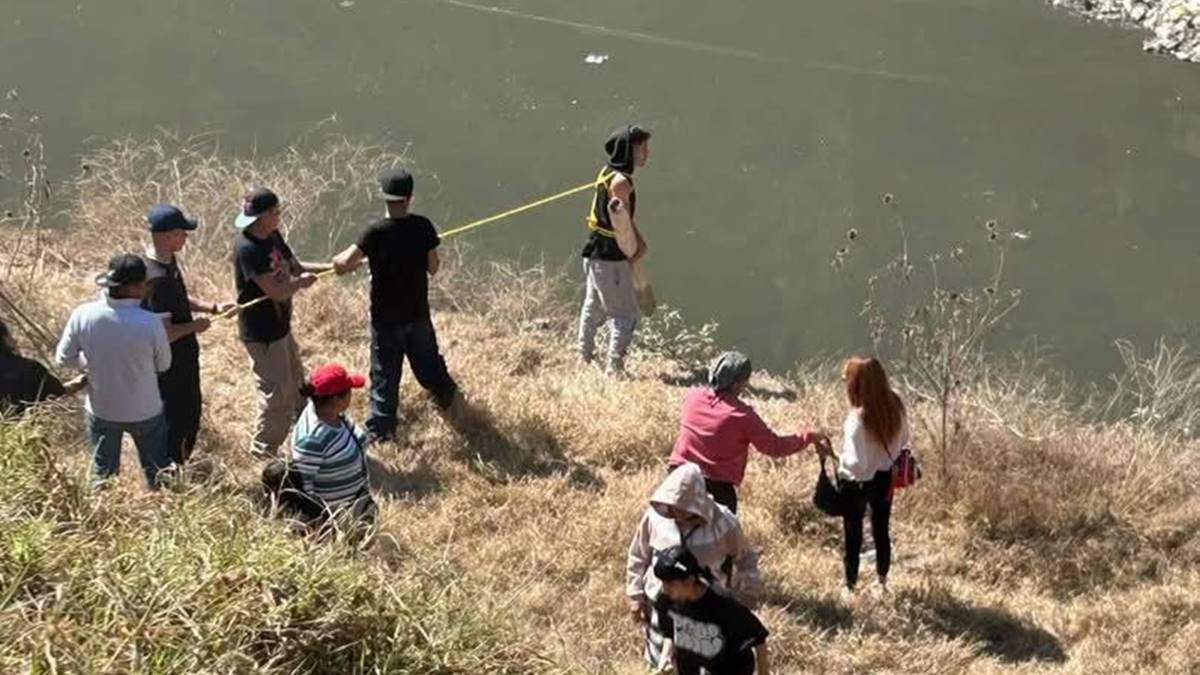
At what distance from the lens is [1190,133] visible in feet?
60.5

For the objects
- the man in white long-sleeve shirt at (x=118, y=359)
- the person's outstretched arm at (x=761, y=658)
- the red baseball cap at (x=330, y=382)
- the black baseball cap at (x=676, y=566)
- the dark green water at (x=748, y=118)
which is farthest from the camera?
the dark green water at (x=748, y=118)

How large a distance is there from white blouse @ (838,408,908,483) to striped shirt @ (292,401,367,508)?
204cm

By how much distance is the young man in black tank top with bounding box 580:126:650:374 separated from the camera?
8.25m

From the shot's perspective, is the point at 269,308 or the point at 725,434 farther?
the point at 269,308

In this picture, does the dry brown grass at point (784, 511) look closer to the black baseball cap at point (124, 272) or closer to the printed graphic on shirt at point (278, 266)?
the black baseball cap at point (124, 272)

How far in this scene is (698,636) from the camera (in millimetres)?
4762

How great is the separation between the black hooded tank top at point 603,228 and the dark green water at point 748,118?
12.2 feet

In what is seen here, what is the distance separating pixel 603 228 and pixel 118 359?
3315 millimetres

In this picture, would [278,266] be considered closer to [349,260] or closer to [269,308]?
[269,308]

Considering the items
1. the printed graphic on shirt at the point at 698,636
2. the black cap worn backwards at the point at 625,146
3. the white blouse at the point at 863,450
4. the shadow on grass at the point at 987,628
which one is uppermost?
the black cap worn backwards at the point at 625,146

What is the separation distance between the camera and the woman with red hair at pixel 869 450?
617cm

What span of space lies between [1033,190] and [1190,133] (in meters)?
3.48

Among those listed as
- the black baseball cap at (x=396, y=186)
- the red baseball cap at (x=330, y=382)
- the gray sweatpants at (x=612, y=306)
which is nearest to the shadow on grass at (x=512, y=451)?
the gray sweatpants at (x=612, y=306)

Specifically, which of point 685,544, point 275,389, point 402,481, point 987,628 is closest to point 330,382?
point 685,544
